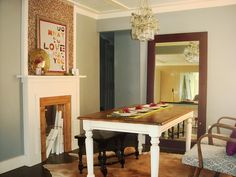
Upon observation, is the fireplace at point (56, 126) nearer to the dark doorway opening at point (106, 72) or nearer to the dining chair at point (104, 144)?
the dining chair at point (104, 144)

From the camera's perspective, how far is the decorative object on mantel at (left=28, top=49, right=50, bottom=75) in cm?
379

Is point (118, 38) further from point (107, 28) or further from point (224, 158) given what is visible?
point (224, 158)

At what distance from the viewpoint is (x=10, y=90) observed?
359cm

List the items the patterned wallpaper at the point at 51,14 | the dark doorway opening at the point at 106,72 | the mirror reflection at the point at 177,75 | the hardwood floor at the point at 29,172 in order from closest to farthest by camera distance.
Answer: the hardwood floor at the point at 29,172 < the patterned wallpaper at the point at 51,14 < the mirror reflection at the point at 177,75 < the dark doorway opening at the point at 106,72

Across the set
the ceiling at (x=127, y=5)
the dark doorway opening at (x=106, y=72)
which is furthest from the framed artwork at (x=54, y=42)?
the dark doorway opening at (x=106, y=72)

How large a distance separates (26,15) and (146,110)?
2055mm

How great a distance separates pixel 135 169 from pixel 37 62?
196cm

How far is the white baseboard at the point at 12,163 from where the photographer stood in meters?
3.51

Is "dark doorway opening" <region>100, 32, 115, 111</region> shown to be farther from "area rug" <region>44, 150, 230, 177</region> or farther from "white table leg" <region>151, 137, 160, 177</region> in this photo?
"white table leg" <region>151, 137, 160, 177</region>

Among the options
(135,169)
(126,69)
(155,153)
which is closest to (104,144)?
(135,169)

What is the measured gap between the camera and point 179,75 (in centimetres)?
459

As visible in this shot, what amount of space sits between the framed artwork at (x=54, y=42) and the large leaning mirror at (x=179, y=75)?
1485 mm

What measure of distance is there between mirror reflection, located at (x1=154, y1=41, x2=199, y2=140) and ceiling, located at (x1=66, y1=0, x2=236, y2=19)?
0.59 meters

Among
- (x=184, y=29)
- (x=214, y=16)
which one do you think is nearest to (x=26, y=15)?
(x=184, y=29)
